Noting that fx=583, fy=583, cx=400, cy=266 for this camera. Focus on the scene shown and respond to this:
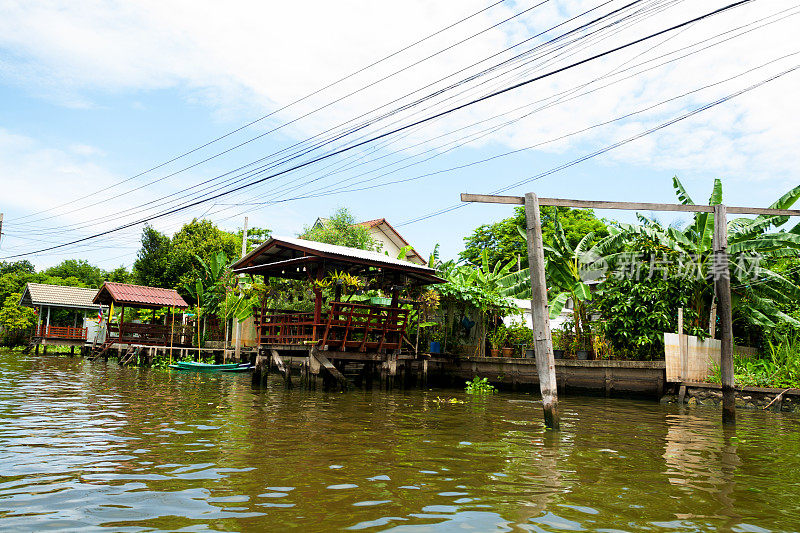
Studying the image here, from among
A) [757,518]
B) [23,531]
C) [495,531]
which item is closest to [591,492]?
[757,518]

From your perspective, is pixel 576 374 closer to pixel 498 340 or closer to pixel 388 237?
pixel 498 340

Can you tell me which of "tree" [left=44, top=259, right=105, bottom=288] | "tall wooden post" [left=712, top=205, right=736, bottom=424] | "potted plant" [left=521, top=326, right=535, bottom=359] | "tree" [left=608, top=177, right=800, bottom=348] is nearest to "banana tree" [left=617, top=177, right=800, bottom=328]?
"tree" [left=608, top=177, right=800, bottom=348]

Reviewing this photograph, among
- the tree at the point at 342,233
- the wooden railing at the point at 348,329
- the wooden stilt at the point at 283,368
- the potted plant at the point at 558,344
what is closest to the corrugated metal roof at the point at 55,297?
the tree at the point at 342,233

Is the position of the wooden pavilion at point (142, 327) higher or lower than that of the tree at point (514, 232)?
lower

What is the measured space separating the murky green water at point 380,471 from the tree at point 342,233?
21159 millimetres

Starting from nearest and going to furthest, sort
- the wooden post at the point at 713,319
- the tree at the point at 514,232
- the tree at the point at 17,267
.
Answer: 1. the wooden post at the point at 713,319
2. the tree at the point at 514,232
3. the tree at the point at 17,267

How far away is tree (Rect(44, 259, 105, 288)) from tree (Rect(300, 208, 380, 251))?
→ 42161mm

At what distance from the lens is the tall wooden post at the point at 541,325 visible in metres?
9.05

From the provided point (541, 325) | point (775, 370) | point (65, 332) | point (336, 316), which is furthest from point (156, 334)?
point (775, 370)

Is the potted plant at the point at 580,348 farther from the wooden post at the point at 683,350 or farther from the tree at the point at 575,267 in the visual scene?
the wooden post at the point at 683,350

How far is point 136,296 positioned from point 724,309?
94.2 feet

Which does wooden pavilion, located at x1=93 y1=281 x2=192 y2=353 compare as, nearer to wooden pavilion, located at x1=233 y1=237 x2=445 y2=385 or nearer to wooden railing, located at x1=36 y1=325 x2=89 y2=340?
wooden railing, located at x1=36 y1=325 x2=89 y2=340

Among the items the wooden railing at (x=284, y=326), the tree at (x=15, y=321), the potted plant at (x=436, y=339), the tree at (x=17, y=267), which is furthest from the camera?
the tree at (x=17, y=267)

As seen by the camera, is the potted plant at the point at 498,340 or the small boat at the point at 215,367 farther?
the small boat at the point at 215,367
